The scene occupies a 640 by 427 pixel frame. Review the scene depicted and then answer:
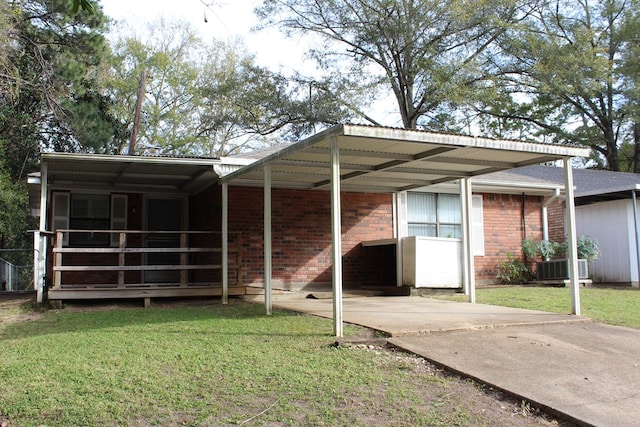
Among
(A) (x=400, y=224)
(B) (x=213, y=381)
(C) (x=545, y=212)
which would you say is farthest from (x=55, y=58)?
(B) (x=213, y=381)

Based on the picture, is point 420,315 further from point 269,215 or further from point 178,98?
point 178,98

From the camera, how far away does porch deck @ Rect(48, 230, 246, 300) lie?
10.8 meters

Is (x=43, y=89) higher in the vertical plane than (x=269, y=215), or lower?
higher

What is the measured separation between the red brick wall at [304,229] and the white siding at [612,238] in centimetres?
709

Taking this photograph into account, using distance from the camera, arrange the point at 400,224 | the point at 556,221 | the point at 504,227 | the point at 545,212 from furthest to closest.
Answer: the point at 556,221
the point at 545,212
the point at 504,227
the point at 400,224

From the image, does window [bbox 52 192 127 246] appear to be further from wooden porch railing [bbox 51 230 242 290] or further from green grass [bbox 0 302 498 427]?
green grass [bbox 0 302 498 427]

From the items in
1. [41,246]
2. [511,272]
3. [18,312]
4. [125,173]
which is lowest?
[18,312]

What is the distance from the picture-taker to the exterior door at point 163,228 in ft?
47.7

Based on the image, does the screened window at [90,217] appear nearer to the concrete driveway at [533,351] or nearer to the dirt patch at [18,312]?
the dirt patch at [18,312]

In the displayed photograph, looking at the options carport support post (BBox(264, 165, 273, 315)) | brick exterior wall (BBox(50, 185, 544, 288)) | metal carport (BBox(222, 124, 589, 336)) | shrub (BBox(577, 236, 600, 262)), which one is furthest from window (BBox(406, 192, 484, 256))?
carport support post (BBox(264, 165, 273, 315))

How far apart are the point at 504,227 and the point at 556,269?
5.70 feet

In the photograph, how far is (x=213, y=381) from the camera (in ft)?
17.6

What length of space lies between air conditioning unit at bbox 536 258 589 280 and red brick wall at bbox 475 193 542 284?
0.70 metres

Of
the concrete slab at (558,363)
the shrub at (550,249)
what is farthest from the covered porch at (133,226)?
the shrub at (550,249)
